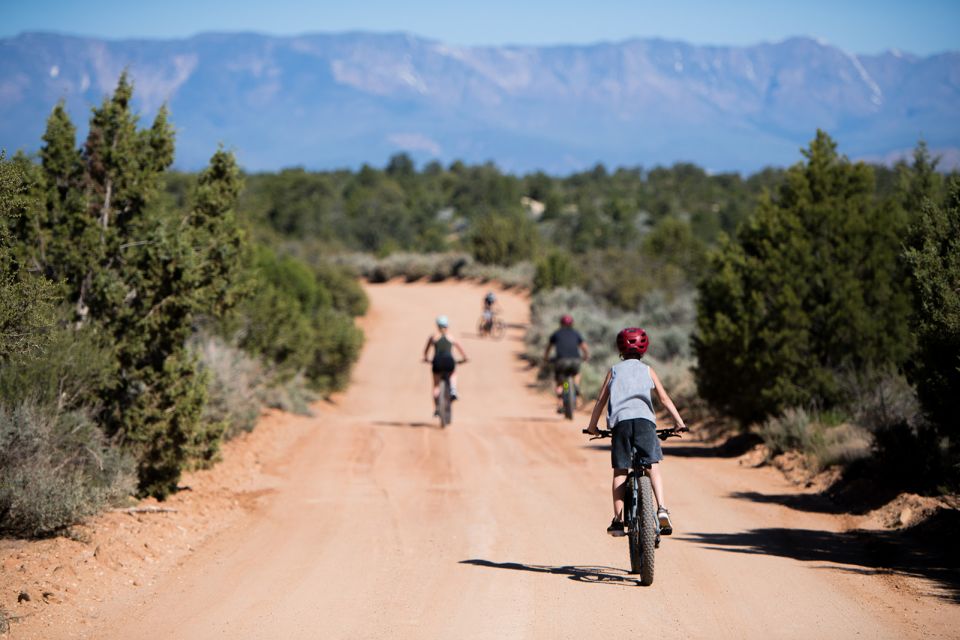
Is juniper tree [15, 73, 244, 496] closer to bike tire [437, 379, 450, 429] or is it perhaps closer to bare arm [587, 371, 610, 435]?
bare arm [587, 371, 610, 435]

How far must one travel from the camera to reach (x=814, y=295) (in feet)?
50.1

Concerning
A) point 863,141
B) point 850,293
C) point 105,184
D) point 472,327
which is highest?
point 863,141

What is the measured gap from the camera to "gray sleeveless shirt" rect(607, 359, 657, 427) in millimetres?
7641

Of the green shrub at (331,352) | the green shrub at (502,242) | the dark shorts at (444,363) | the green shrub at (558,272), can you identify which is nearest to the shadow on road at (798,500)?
the dark shorts at (444,363)

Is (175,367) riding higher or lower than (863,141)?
lower

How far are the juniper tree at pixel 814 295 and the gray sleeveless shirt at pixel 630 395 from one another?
25.1 ft

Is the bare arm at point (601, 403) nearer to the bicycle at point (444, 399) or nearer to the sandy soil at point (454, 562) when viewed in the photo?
the sandy soil at point (454, 562)

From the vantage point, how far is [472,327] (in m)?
43.8

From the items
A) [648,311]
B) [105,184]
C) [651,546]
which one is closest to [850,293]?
[651,546]

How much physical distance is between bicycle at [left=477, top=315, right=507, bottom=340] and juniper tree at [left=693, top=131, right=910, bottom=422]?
949 inches

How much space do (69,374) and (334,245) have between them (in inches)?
2315

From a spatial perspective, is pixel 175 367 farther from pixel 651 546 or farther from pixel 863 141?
pixel 863 141

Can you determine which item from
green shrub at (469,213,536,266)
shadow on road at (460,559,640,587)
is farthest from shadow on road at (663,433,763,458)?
green shrub at (469,213,536,266)

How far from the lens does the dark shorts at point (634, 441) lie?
24.8 feet
